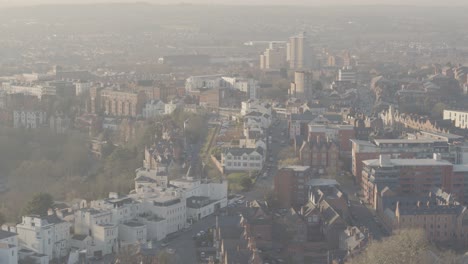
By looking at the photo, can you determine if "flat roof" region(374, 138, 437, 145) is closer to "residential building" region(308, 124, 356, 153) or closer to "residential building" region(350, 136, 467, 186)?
"residential building" region(350, 136, 467, 186)

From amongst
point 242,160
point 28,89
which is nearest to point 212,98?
point 28,89

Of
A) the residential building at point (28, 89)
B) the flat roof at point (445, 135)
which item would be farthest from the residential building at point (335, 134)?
the residential building at point (28, 89)

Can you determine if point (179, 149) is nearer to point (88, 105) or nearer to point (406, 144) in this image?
point (406, 144)

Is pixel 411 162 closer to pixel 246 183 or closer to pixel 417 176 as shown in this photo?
pixel 417 176

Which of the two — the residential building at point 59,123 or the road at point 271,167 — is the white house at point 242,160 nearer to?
the road at point 271,167

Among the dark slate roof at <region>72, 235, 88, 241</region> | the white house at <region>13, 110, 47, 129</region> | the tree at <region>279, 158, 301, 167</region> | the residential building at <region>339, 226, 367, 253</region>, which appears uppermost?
the residential building at <region>339, 226, 367, 253</region>

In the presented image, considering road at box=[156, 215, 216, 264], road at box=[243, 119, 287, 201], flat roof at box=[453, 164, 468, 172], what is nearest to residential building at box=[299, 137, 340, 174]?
road at box=[243, 119, 287, 201]
